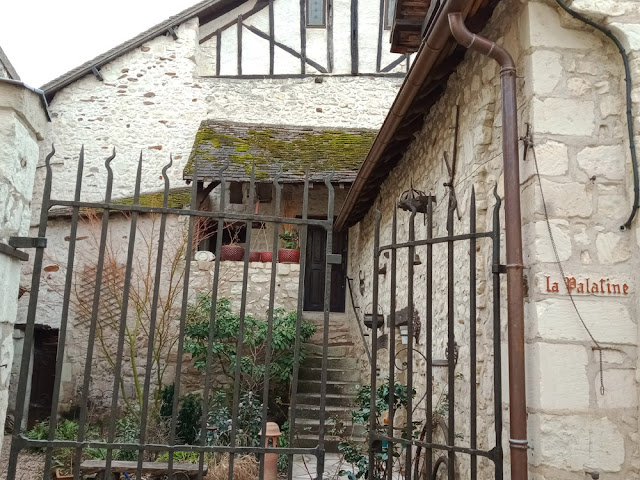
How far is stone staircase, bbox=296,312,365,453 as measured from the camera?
6543 mm

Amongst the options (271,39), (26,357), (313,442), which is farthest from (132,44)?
(26,357)

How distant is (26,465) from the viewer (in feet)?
19.7

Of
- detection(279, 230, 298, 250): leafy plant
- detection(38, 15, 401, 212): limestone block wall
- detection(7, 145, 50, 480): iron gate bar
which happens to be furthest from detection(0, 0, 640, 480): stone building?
detection(38, 15, 401, 212): limestone block wall

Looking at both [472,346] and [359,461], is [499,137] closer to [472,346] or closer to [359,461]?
[472,346]

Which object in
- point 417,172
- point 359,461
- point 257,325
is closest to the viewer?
point 359,461

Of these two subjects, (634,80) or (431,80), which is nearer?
(634,80)

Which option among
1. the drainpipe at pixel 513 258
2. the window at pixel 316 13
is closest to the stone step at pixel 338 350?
the drainpipe at pixel 513 258

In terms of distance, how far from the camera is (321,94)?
11.1 metres

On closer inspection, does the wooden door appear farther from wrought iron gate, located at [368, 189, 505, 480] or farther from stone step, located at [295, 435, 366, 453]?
wrought iron gate, located at [368, 189, 505, 480]

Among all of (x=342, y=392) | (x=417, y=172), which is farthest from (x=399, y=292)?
(x=342, y=392)

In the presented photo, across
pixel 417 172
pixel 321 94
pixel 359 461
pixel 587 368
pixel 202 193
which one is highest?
Result: pixel 321 94

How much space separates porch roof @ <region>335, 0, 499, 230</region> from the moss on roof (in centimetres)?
233

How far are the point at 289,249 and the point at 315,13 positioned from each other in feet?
16.8

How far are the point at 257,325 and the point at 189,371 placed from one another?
128 cm
